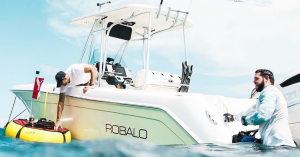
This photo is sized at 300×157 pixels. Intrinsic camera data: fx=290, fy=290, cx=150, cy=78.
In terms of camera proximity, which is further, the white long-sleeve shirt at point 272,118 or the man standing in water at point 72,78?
the man standing in water at point 72,78

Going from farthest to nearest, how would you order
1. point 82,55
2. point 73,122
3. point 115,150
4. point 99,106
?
point 82,55, point 73,122, point 99,106, point 115,150

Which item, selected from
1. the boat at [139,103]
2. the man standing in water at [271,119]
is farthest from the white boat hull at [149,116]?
the man standing in water at [271,119]

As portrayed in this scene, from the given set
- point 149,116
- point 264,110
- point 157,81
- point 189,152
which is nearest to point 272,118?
point 264,110

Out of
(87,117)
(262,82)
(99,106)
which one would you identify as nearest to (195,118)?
(262,82)

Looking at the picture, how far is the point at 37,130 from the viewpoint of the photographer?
4.98 m

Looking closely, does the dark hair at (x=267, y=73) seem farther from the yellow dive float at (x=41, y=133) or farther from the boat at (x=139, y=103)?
the yellow dive float at (x=41, y=133)

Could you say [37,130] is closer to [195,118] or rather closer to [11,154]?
[11,154]

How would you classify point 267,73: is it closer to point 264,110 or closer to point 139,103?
point 264,110

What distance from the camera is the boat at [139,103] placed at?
3.74m

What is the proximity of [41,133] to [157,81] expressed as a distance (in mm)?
2423

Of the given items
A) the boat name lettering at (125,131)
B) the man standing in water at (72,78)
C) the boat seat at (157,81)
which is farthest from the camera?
the boat seat at (157,81)

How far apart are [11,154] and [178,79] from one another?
421 centimetres

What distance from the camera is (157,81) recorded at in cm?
598

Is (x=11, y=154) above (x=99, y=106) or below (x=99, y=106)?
below
